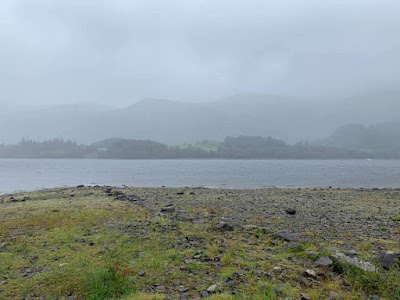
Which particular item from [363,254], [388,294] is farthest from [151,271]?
[363,254]

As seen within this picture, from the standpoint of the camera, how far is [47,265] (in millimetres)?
9391

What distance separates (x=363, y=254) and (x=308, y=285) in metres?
3.77

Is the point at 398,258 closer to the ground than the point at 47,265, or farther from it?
farther from it

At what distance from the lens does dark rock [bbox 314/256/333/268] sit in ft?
28.7

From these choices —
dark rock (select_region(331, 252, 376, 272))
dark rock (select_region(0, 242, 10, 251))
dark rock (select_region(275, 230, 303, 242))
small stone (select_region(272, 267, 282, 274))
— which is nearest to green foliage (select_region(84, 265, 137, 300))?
small stone (select_region(272, 267, 282, 274))

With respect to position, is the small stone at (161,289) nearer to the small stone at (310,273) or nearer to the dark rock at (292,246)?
the small stone at (310,273)

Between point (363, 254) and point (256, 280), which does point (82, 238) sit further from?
point (363, 254)

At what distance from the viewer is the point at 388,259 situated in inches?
354

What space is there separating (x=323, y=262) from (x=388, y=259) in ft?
7.01

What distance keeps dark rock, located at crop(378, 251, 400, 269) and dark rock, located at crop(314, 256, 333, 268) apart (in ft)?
5.52

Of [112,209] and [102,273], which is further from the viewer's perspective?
[112,209]

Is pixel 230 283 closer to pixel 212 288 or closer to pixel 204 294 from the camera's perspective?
pixel 212 288

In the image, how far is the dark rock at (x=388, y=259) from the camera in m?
8.80

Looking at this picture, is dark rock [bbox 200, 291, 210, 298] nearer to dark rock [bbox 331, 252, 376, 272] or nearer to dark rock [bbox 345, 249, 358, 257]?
dark rock [bbox 331, 252, 376, 272]
